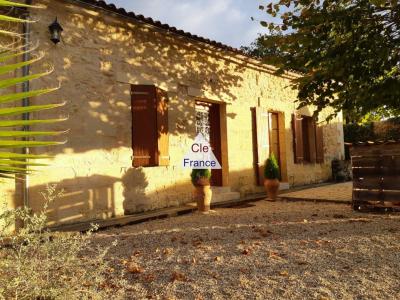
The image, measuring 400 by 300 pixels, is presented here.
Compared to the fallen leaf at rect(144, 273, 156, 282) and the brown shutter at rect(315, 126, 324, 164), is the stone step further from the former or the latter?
the fallen leaf at rect(144, 273, 156, 282)

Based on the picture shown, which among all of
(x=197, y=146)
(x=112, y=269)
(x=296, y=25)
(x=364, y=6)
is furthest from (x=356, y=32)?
(x=112, y=269)

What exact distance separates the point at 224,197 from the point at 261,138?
2.08 metres

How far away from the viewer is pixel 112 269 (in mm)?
3523

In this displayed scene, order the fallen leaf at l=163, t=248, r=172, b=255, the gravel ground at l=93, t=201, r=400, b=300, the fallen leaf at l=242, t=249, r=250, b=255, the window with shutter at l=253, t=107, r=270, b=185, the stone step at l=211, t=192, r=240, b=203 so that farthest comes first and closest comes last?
the window with shutter at l=253, t=107, r=270, b=185
the stone step at l=211, t=192, r=240, b=203
the fallen leaf at l=163, t=248, r=172, b=255
the fallen leaf at l=242, t=249, r=250, b=255
the gravel ground at l=93, t=201, r=400, b=300

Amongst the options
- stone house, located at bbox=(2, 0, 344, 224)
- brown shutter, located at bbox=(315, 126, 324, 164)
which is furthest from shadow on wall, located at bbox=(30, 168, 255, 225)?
brown shutter, located at bbox=(315, 126, 324, 164)

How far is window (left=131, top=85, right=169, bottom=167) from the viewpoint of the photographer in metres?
6.85

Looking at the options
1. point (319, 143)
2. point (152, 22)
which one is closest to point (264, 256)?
point (152, 22)

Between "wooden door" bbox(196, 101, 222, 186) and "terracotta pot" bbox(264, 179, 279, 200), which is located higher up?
"wooden door" bbox(196, 101, 222, 186)

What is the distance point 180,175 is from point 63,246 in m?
5.17

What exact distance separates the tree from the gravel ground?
6.56 ft

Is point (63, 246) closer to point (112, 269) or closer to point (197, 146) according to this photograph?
point (112, 269)

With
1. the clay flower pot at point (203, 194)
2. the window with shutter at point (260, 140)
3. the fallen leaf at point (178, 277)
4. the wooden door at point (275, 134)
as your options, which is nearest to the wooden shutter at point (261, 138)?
the window with shutter at point (260, 140)

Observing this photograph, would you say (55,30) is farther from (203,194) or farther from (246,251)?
(246,251)

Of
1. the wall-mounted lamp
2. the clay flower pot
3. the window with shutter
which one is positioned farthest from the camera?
the window with shutter
